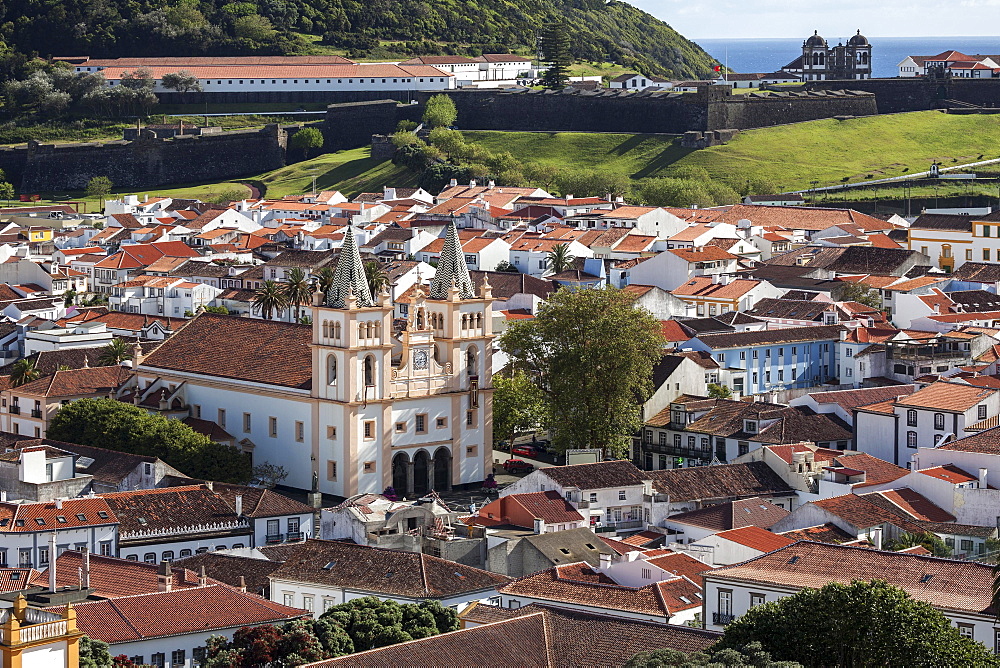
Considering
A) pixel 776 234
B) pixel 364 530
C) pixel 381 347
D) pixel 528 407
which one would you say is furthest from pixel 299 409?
pixel 776 234

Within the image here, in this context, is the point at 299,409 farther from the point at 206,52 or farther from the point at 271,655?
the point at 206,52

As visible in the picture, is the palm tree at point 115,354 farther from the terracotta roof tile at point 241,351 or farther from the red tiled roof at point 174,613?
the red tiled roof at point 174,613

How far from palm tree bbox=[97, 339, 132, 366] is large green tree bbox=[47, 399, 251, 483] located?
8462mm

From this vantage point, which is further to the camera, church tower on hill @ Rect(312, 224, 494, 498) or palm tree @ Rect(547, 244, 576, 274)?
palm tree @ Rect(547, 244, 576, 274)

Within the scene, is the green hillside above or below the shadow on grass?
above

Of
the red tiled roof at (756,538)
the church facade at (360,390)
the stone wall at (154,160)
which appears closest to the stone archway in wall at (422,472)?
the church facade at (360,390)

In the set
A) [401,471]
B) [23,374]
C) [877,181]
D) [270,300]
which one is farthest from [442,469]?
[877,181]

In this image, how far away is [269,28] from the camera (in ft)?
506

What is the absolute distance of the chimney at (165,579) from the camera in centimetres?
3997

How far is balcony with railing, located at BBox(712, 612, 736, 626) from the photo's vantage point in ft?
116

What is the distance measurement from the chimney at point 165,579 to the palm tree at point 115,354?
2780 centimetres

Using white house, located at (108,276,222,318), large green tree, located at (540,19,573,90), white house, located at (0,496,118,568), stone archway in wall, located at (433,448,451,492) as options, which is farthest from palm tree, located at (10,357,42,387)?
large green tree, located at (540,19,573,90)

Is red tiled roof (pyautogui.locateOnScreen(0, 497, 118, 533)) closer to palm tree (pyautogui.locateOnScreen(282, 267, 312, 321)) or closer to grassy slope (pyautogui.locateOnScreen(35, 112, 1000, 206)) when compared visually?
palm tree (pyautogui.locateOnScreen(282, 267, 312, 321))

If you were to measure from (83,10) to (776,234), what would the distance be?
7518 cm
